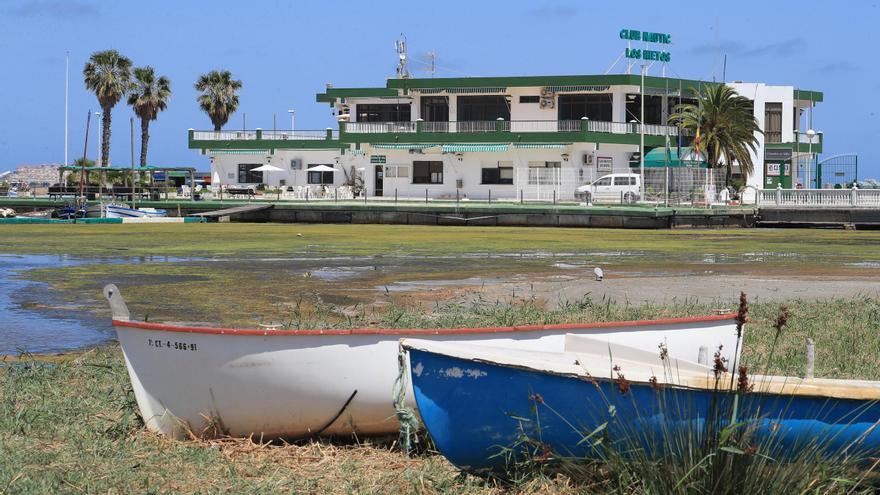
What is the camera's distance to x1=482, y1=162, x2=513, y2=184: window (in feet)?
203

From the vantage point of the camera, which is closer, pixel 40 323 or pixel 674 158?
pixel 40 323

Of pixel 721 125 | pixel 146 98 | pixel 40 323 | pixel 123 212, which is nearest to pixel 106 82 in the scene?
pixel 146 98

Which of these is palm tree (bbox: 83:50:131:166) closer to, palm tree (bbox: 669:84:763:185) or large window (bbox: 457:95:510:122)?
large window (bbox: 457:95:510:122)

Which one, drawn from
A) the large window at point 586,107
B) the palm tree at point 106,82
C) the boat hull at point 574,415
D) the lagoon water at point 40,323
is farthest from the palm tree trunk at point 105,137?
the boat hull at point 574,415

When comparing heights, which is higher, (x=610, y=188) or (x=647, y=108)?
(x=647, y=108)

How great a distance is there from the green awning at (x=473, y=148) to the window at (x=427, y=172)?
1546mm

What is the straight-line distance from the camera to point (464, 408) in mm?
5953

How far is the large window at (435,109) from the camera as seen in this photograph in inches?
2557

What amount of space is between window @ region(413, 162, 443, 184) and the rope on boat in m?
56.5

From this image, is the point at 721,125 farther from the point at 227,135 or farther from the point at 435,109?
the point at 227,135

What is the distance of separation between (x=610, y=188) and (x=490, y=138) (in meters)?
9.61

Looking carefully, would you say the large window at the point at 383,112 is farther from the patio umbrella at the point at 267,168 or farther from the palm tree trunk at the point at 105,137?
the palm tree trunk at the point at 105,137

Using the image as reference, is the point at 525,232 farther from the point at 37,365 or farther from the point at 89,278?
the point at 37,365

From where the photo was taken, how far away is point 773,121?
69938 millimetres
